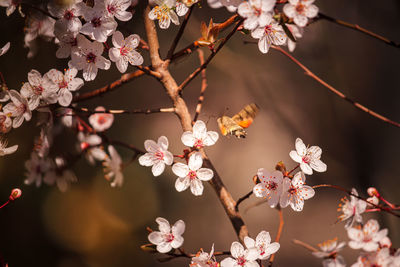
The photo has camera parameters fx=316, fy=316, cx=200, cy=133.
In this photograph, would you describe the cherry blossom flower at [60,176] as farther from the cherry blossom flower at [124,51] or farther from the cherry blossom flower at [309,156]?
the cherry blossom flower at [309,156]

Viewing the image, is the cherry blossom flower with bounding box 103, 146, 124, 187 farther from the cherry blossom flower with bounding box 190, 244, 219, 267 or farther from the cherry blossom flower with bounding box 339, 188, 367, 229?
the cherry blossom flower with bounding box 339, 188, 367, 229

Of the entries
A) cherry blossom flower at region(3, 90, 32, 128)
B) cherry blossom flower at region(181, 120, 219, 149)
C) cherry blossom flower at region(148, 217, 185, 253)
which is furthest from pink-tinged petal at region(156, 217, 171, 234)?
cherry blossom flower at region(3, 90, 32, 128)

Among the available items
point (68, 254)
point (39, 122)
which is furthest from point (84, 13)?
point (68, 254)

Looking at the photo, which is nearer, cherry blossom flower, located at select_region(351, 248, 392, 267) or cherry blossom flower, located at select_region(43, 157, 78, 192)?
cherry blossom flower, located at select_region(351, 248, 392, 267)

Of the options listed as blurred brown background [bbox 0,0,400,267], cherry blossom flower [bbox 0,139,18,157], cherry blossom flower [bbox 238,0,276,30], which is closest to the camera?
cherry blossom flower [bbox 238,0,276,30]

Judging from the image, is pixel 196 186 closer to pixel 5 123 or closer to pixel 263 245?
pixel 263 245

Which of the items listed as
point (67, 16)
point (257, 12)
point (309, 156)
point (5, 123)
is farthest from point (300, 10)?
point (5, 123)
